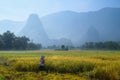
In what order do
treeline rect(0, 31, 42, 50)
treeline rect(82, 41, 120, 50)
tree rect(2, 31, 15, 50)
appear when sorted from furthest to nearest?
treeline rect(82, 41, 120, 50) → tree rect(2, 31, 15, 50) → treeline rect(0, 31, 42, 50)

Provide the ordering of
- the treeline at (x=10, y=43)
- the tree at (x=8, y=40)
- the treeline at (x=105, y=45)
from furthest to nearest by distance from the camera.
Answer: the treeline at (x=105, y=45) → the tree at (x=8, y=40) → the treeline at (x=10, y=43)

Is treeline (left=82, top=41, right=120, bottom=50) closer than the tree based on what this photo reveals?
No

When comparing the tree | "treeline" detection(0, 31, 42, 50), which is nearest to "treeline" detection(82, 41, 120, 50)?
"treeline" detection(0, 31, 42, 50)

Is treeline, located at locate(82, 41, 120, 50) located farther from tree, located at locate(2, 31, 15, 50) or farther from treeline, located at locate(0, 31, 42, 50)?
tree, located at locate(2, 31, 15, 50)

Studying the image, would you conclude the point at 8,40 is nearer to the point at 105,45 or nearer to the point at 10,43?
the point at 10,43

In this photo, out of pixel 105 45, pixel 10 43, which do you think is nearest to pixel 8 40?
pixel 10 43

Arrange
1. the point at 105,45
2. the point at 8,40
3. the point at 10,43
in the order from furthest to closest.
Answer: the point at 105,45
the point at 8,40
the point at 10,43

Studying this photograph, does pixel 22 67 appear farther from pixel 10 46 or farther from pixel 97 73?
pixel 10 46

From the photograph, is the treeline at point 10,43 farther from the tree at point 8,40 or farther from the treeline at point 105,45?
the treeline at point 105,45

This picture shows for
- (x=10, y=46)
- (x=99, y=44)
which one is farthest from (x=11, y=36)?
(x=99, y=44)

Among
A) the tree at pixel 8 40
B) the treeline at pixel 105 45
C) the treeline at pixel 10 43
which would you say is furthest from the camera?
the treeline at pixel 105 45

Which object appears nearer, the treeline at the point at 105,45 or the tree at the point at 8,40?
the tree at the point at 8,40

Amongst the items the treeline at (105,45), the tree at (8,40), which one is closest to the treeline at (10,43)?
the tree at (8,40)

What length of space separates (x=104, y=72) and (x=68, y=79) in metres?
3.32
